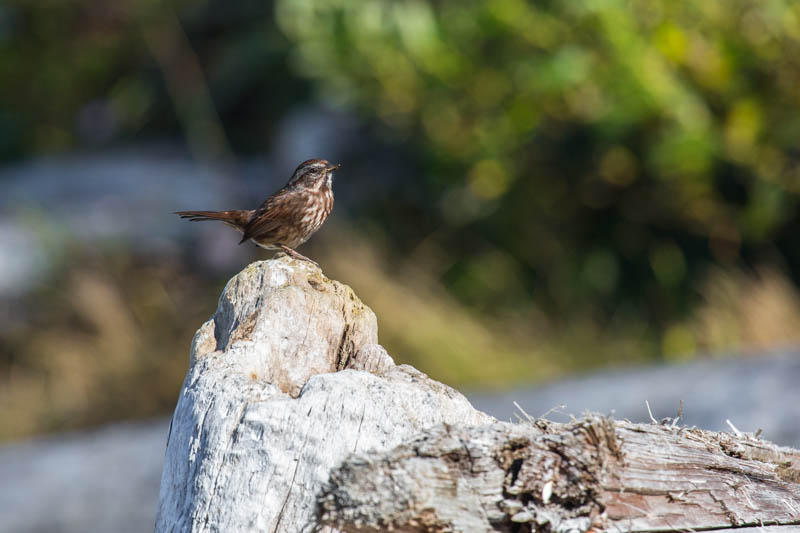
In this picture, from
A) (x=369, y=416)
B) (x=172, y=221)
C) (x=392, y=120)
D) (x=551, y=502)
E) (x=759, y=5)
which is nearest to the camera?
(x=551, y=502)

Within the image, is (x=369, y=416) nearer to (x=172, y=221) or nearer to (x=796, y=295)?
(x=796, y=295)

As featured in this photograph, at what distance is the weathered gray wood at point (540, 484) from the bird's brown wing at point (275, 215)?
1.90 meters

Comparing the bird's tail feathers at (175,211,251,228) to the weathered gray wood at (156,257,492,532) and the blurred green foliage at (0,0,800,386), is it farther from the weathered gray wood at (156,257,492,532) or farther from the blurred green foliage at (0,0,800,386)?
the blurred green foliage at (0,0,800,386)

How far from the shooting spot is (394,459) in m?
1.78

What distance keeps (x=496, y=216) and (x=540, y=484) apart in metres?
6.56

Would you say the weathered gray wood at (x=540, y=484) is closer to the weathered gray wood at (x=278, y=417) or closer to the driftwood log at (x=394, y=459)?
the driftwood log at (x=394, y=459)

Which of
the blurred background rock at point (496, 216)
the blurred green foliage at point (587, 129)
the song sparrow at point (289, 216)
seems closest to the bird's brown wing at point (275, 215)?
the song sparrow at point (289, 216)

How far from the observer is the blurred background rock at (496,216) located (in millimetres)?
7281

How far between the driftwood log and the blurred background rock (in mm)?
5031

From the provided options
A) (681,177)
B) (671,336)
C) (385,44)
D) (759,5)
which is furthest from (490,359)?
(759,5)

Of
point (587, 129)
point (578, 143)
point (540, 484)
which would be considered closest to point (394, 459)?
point (540, 484)

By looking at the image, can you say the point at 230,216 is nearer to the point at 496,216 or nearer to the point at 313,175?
the point at 313,175

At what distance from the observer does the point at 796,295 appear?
732 cm

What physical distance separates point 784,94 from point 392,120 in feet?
10.6
